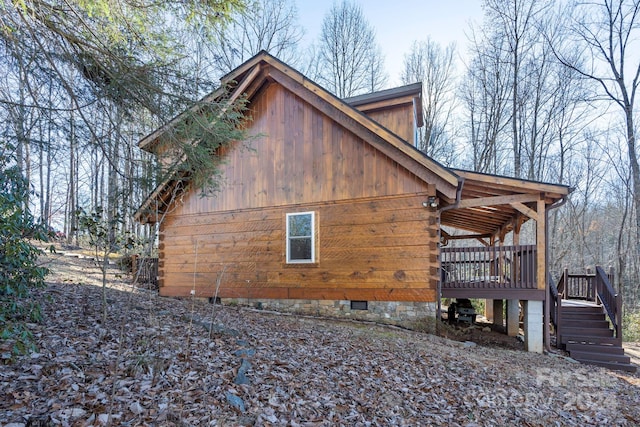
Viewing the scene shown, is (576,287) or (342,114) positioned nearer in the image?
(342,114)

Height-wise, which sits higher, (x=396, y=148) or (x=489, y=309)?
(x=396, y=148)

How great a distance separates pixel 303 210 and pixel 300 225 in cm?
42

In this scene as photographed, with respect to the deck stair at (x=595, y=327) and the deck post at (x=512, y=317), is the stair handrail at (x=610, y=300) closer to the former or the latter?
the deck stair at (x=595, y=327)

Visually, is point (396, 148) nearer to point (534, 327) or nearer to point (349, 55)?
point (534, 327)

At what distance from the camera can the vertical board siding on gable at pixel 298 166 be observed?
30.7ft

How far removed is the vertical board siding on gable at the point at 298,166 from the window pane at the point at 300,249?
3.56 feet

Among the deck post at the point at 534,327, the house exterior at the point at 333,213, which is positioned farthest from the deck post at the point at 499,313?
the deck post at the point at 534,327

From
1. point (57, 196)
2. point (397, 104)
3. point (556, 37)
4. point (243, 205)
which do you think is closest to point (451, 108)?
point (556, 37)

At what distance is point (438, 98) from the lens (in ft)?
72.8

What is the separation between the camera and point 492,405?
445 centimetres

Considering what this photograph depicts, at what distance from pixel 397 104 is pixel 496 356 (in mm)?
7271

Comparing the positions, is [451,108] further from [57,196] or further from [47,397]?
[47,397]

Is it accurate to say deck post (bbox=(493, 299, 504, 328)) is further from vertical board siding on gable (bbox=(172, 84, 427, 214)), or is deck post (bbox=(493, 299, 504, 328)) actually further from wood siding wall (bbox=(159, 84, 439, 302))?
vertical board siding on gable (bbox=(172, 84, 427, 214))

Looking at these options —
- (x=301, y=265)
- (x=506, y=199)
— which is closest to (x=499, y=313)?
(x=506, y=199)
